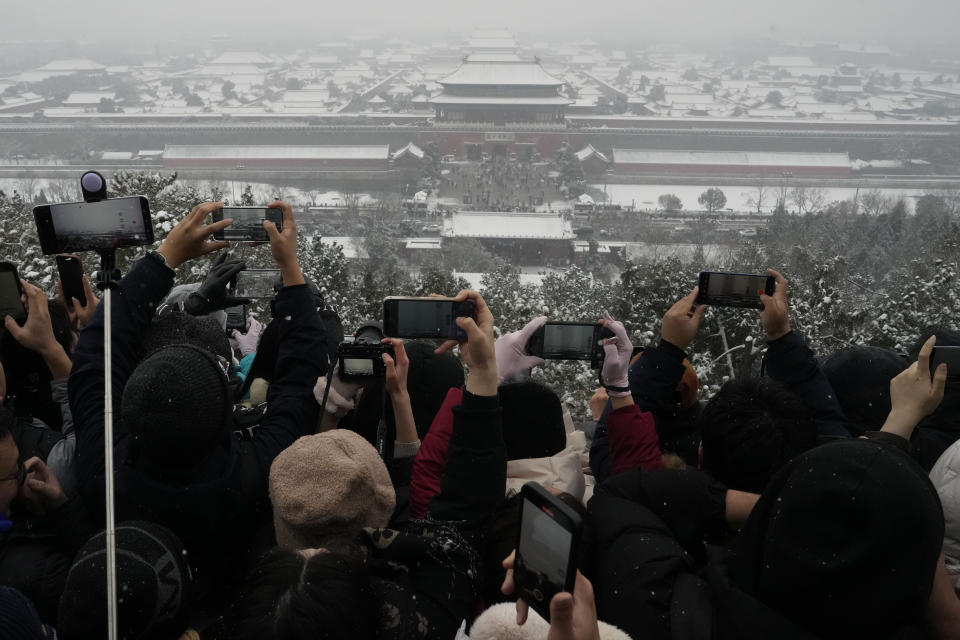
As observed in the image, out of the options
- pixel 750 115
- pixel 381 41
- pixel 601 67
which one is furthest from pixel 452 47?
pixel 750 115

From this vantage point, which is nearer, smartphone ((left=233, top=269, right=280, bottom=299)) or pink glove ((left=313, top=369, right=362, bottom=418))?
pink glove ((left=313, top=369, right=362, bottom=418))

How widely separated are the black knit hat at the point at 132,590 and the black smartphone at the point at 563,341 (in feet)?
2.19

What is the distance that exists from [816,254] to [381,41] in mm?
57894

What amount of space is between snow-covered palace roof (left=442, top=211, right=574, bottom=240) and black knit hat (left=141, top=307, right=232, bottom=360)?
544 inches

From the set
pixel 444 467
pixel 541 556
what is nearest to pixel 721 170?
pixel 444 467

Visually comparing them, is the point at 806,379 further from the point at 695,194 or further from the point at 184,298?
the point at 695,194

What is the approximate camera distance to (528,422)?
1320 millimetres

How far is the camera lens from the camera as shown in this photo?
1.22m

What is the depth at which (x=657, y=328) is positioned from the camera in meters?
5.81

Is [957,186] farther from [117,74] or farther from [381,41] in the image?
[381,41]

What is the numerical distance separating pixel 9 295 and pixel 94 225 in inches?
8.9

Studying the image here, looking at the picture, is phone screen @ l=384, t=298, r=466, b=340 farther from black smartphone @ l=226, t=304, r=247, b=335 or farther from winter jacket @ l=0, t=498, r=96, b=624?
black smartphone @ l=226, t=304, r=247, b=335

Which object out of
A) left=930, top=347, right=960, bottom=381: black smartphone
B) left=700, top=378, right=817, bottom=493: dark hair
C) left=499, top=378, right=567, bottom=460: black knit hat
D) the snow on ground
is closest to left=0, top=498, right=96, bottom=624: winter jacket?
left=499, top=378, right=567, bottom=460: black knit hat

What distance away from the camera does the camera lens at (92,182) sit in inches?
48.1
